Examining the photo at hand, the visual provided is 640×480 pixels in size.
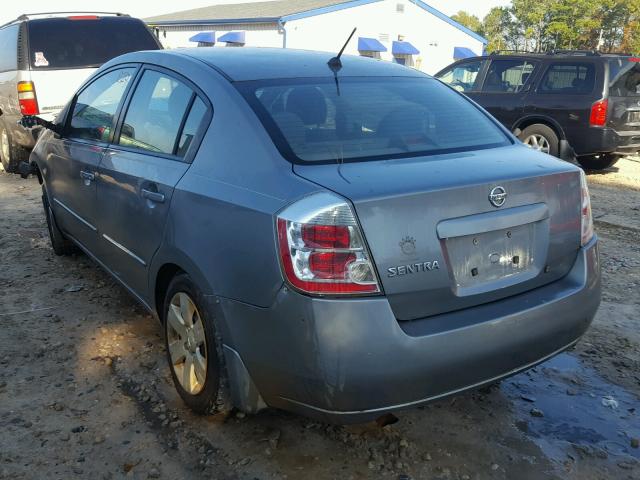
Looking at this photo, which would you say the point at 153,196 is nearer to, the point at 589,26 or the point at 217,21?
the point at 217,21

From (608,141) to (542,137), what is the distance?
3.26 ft

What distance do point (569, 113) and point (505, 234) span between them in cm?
767

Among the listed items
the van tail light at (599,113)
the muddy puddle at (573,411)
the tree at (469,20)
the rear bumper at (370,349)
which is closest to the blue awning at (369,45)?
the van tail light at (599,113)

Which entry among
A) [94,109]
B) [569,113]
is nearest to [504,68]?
[569,113]

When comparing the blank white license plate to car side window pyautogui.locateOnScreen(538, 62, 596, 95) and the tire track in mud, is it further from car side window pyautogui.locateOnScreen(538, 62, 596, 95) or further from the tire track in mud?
car side window pyautogui.locateOnScreen(538, 62, 596, 95)

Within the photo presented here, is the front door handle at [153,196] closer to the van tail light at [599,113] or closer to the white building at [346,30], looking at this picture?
the van tail light at [599,113]

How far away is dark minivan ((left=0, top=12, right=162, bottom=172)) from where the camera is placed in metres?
7.88

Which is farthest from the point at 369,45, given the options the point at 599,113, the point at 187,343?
the point at 187,343

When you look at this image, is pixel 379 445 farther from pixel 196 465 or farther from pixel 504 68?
pixel 504 68

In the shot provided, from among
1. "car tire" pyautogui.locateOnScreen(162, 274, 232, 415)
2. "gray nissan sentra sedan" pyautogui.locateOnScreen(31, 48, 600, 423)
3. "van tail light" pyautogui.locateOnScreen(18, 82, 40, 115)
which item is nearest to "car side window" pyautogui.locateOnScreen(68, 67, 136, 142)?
"gray nissan sentra sedan" pyautogui.locateOnScreen(31, 48, 600, 423)

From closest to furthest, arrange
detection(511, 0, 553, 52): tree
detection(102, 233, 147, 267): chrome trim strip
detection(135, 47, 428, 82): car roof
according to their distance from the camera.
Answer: detection(135, 47, 428, 82): car roof, detection(102, 233, 147, 267): chrome trim strip, detection(511, 0, 553, 52): tree

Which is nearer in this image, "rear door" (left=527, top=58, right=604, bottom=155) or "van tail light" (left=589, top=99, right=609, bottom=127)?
"van tail light" (left=589, top=99, right=609, bottom=127)

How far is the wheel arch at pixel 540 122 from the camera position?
931cm

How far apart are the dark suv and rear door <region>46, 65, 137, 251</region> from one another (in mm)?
5688
